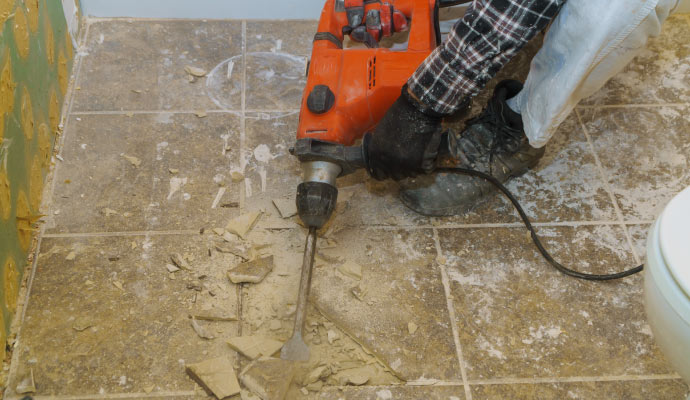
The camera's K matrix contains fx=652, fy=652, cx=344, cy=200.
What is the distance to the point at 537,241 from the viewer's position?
1.44 meters

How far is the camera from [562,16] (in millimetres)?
1240

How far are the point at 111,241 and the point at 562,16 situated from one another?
104cm

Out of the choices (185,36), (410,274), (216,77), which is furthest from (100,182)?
(410,274)

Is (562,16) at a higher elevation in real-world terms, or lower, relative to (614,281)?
higher

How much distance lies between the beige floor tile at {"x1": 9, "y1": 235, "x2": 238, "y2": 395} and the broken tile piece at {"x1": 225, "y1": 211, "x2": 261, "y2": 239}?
53mm

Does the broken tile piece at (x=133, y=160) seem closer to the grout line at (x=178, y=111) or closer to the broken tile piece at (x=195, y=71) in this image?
the grout line at (x=178, y=111)

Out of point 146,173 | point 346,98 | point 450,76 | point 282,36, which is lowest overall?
point 146,173

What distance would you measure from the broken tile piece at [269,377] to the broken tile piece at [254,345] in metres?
0.02

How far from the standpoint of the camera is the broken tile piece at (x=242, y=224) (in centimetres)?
145

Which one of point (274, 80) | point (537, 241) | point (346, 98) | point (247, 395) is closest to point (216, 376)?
point (247, 395)

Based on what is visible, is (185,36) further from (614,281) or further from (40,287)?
(614,281)

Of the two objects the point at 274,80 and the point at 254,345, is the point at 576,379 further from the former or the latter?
the point at 274,80

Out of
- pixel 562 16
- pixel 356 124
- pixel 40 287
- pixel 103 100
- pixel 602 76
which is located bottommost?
pixel 40 287

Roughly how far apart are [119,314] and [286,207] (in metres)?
0.43
